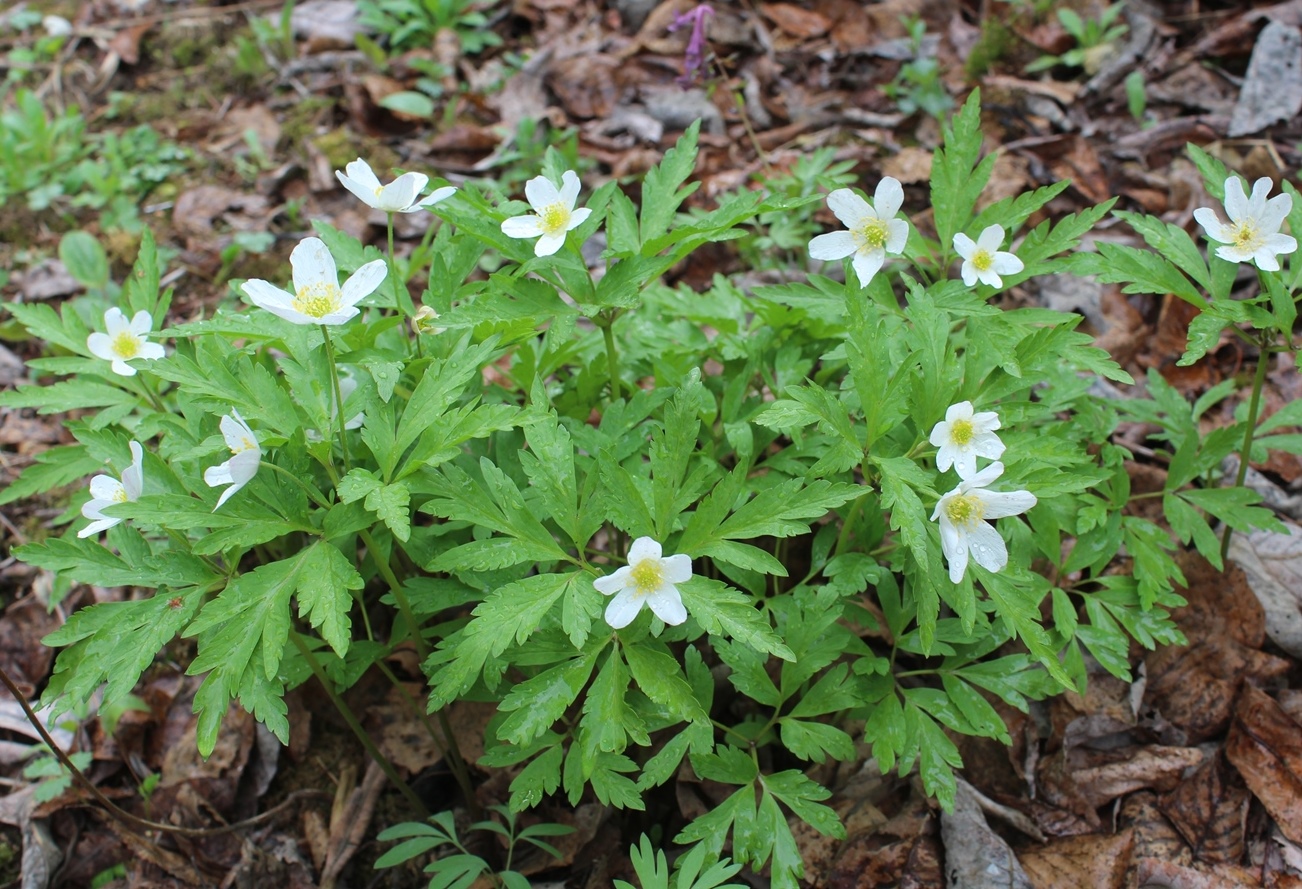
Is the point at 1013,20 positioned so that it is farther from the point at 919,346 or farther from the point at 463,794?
the point at 463,794

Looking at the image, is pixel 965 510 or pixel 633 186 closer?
pixel 965 510

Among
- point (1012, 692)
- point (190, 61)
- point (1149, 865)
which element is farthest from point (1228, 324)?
point (190, 61)

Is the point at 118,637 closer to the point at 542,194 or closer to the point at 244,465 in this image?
the point at 244,465

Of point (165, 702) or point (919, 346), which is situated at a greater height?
point (919, 346)

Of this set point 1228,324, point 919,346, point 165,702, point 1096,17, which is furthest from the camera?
point 1096,17

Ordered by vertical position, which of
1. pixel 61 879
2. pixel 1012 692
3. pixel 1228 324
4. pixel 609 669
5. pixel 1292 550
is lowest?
pixel 61 879

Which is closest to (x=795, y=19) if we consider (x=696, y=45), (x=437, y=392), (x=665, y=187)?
(x=696, y=45)

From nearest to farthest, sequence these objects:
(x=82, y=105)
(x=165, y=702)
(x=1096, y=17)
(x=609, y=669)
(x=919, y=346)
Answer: (x=609, y=669)
(x=919, y=346)
(x=165, y=702)
(x=1096, y=17)
(x=82, y=105)
